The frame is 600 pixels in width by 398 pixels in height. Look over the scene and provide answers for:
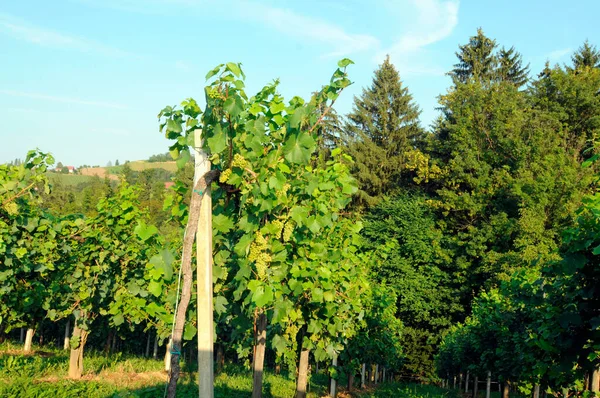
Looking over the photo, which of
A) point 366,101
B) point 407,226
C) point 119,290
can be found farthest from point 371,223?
point 119,290

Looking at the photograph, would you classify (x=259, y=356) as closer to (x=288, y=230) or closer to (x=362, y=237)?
(x=288, y=230)

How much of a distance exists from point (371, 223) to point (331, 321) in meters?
26.5

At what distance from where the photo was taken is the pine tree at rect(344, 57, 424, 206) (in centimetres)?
3797

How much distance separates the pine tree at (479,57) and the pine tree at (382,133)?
448 centimetres

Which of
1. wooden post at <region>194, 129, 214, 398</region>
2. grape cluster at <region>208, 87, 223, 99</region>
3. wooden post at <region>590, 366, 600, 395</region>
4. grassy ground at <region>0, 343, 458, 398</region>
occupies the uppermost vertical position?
A: grape cluster at <region>208, 87, 223, 99</region>

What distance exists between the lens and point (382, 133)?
39656mm

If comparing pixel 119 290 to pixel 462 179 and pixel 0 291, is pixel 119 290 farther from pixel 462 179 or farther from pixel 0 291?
pixel 462 179

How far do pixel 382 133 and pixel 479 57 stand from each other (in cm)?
925

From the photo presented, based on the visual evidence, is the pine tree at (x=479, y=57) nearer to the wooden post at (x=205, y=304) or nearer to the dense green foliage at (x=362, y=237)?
the dense green foliage at (x=362, y=237)

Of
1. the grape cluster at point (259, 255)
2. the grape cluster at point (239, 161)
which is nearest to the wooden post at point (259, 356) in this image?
the grape cluster at point (259, 255)

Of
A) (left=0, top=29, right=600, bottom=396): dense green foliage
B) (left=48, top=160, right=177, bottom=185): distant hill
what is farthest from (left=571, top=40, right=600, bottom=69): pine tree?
(left=48, top=160, right=177, bottom=185): distant hill

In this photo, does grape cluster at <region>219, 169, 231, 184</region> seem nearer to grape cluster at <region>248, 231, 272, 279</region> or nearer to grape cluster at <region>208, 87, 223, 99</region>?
grape cluster at <region>208, 87, 223, 99</region>

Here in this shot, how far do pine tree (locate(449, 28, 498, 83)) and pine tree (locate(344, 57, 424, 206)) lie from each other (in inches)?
176

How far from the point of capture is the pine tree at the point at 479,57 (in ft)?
131
